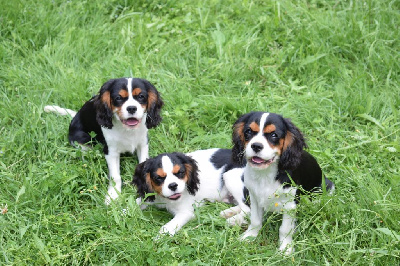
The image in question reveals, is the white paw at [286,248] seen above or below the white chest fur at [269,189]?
below

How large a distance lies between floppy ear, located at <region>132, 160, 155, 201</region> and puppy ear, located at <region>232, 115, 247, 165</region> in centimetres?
84

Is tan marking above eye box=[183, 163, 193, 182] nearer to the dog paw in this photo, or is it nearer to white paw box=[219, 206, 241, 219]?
white paw box=[219, 206, 241, 219]

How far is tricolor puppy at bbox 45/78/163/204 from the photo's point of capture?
4617 millimetres

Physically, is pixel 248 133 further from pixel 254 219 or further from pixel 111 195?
pixel 111 195

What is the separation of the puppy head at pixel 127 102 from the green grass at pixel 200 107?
1.57 feet

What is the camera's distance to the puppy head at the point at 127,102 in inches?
181

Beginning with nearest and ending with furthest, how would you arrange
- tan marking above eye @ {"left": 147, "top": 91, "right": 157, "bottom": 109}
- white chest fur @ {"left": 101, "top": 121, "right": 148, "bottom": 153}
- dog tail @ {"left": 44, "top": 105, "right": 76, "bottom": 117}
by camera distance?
tan marking above eye @ {"left": 147, "top": 91, "right": 157, "bottom": 109} → white chest fur @ {"left": 101, "top": 121, "right": 148, "bottom": 153} → dog tail @ {"left": 44, "top": 105, "right": 76, "bottom": 117}

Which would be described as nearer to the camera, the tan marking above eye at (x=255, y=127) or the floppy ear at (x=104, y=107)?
the tan marking above eye at (x=255, y=127)

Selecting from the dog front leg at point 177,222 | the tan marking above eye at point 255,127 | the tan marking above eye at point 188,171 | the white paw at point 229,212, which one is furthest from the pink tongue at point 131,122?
the tan marking above eye at point 255,127

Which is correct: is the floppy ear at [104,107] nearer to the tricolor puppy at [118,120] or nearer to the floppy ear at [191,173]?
the tricolor puppy at [118,120]

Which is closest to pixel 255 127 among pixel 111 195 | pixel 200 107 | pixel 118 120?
pixel 118 120

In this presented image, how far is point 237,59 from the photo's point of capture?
6266 mm

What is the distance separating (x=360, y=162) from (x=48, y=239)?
9.21 feet

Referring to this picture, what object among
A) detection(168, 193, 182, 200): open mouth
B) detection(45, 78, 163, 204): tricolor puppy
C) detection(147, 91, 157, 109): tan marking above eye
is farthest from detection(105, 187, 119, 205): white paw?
detection(147, 91, 157, 109): tan marking above eye
